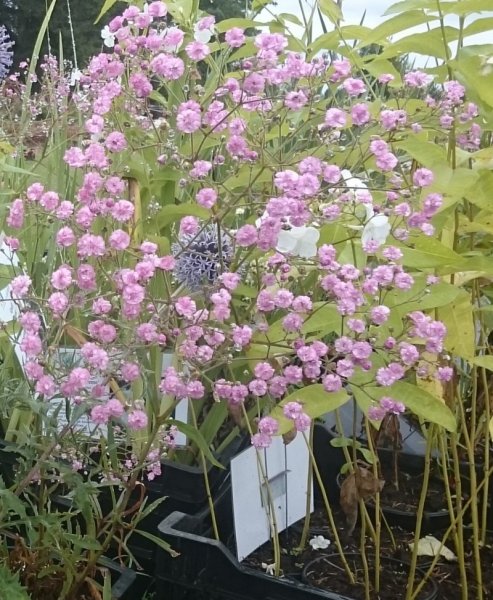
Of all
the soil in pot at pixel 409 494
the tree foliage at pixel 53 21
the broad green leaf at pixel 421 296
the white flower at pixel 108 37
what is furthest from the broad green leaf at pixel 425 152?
the tree foliage at pixel 53 21

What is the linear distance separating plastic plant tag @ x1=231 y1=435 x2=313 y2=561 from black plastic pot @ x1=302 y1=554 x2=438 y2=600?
0.06 m

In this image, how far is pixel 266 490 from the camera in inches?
35.0

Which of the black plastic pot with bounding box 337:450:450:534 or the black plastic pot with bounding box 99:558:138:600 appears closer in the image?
the black plastic pot with bounding box 99:558:138:600

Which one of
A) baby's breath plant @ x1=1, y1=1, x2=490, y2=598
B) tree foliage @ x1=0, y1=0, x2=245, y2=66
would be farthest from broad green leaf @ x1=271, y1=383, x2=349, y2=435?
tree foliage @ x1=0, y1=0, x2=245, y2=66

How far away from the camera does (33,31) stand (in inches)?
414

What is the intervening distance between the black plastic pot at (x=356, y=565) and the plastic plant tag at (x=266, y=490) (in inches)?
2.4

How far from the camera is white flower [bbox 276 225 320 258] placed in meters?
0.55

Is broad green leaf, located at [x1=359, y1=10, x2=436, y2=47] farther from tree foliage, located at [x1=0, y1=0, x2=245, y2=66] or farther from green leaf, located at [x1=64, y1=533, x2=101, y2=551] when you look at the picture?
tree foliage, located at [x1=0, y1=0, x2=245, y2=66]

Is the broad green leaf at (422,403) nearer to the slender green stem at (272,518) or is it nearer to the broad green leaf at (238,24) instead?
the slender green stem at (272,518)

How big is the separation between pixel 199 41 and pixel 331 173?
0.20m

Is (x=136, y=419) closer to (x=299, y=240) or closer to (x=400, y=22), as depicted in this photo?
(x=299, y=240)

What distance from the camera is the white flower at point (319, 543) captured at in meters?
0.97

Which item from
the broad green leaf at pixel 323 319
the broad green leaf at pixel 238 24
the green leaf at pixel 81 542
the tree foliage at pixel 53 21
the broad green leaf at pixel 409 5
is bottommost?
the green leaf at pixel 81 542

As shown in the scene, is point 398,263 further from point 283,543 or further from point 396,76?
point 283,543
